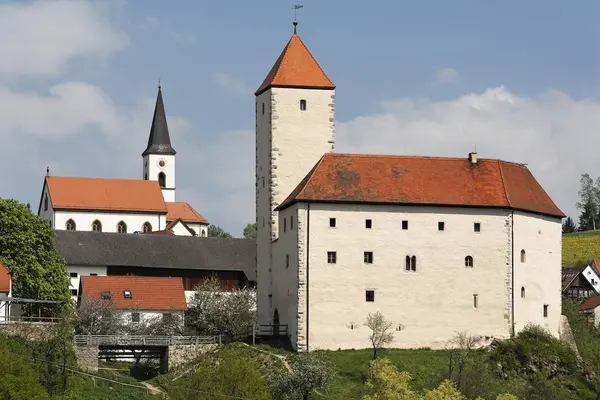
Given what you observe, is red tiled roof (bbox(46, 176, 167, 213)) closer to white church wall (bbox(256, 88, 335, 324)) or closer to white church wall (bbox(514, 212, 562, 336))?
white church wall (bbox(256, 88, 335, 324))

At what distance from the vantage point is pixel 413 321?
7688 centimetres

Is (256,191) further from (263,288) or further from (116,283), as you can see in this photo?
(116,283)

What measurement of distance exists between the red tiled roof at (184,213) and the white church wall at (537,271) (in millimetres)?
80797

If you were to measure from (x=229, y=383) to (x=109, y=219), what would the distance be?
7621 cm

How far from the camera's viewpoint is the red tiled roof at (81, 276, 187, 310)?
9212cm

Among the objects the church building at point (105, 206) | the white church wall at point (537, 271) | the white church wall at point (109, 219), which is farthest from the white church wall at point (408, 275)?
the white church wall at point (109, 219)

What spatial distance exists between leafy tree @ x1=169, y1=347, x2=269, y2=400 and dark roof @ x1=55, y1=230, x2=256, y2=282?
1591 inches

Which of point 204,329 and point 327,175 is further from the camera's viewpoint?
point 204,329

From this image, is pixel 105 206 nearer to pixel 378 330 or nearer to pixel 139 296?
pixel 139 296

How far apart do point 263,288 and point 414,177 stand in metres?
10.9

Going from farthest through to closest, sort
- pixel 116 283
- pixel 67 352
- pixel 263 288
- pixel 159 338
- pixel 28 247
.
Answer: pixel 116 283
pixel 28 247
pixel 263 288
pixel 159 338
pixel 67 352

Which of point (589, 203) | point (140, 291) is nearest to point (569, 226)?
point (589, 203)

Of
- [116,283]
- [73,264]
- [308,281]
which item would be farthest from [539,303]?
[73,264]

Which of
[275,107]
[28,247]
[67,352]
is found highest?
[275,107]
